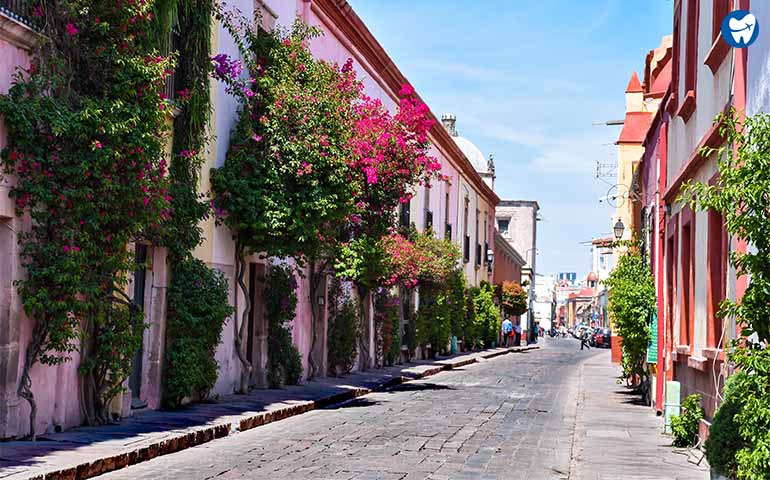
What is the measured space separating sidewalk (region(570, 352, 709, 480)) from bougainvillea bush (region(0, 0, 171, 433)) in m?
5.56

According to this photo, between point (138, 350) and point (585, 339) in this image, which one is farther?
point (585, 339)

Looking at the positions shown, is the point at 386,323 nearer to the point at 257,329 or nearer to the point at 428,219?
the point at 428,219

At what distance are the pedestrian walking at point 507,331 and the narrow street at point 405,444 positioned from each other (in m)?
37.2

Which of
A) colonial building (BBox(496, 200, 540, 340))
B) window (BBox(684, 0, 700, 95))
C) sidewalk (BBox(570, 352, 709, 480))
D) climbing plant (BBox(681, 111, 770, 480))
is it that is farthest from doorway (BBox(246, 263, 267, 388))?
colonial building (BBox(496, 200, 540, 340))

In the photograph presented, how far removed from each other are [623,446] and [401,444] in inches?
105

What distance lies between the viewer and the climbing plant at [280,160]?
18.7 m

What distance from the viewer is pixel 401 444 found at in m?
13.2

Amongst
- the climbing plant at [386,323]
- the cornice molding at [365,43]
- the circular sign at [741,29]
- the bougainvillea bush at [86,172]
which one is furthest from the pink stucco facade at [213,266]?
the circular sign at [741,29]

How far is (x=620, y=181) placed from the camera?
4284 cm

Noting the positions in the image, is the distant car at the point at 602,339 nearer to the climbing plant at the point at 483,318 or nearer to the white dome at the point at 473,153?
the white dome at the point at 473,153

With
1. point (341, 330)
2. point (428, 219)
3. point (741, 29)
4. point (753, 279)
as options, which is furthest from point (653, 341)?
point (428, 219)

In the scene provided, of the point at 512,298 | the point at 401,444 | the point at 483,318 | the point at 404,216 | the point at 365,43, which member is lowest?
the point at 401,444

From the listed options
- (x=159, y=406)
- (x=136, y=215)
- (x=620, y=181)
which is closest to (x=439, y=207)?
(x=620, y=181)

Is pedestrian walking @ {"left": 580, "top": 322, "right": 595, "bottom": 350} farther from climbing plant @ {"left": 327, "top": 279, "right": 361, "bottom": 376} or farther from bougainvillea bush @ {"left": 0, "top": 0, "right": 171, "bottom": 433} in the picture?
bougainvillea bush @ {"left": 0, "top": 0, "right": 171, "bottom": 433}
